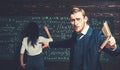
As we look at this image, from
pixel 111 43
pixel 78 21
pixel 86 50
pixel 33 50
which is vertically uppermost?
pixel 78 21

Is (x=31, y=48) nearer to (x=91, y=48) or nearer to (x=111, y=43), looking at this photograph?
(x=91, y=48)

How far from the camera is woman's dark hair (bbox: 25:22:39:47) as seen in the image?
6.58 metres

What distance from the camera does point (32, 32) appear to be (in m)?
6.84

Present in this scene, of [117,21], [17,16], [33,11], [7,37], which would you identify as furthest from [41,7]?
[117,21]

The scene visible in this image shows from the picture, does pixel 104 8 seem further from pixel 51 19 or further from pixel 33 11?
pixel 33 11

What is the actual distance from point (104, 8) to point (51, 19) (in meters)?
1.47

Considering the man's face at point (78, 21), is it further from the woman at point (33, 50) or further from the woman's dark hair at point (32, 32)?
the woman's dark hair at point (32, 32)

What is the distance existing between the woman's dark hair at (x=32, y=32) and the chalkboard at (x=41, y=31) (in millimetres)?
127

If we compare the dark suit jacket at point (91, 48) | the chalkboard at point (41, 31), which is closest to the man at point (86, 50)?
the dark suit jacket at point (91, 48)

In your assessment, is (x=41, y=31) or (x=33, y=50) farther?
→ (x=41, y=31)

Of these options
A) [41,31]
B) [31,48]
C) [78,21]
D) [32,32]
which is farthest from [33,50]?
[78,21]

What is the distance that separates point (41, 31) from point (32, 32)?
0.35 metres

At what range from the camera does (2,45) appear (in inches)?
285

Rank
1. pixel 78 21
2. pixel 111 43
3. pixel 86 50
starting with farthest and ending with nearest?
1. pixel 78 21
2. pixel 86 50
3. pixel 111 43
